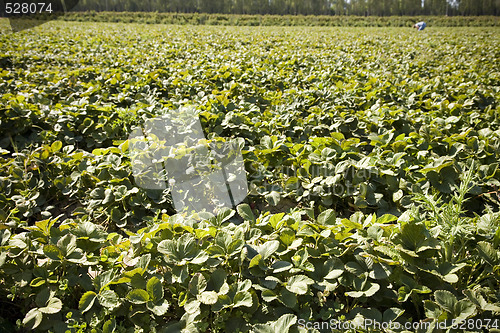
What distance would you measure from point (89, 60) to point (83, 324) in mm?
8006

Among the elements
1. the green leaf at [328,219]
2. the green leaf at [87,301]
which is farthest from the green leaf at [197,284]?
the green leaf at [328,219]

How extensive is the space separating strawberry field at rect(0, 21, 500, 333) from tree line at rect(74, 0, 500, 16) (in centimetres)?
4502

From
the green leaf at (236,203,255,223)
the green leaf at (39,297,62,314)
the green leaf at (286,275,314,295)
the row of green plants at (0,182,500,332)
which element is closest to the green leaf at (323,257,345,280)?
the row of green plants at (0,182,500,332)

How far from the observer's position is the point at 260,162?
294 centimetres

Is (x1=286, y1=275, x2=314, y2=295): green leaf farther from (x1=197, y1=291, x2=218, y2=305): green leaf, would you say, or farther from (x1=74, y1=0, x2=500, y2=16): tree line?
(x1=74, y1=0, x2=500, y2=16): tree line

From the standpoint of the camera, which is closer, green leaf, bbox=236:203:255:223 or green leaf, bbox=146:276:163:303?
green leaf, bbox=146:276:163:303

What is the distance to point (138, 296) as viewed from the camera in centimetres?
146

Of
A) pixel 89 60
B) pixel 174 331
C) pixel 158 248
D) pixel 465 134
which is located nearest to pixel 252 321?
pixel 174 331

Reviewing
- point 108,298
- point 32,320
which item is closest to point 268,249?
point 108,298

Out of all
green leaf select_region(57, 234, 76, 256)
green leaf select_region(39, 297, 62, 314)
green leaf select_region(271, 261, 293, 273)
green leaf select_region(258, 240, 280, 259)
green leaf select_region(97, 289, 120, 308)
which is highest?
green leaf select_region(57, 234, 76, 256)

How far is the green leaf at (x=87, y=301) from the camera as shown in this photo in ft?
4.89

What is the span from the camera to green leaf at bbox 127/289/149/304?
1449 mm

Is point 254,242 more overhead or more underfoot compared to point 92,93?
more underfoot

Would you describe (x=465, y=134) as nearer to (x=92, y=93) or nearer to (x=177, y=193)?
(x=177, y=193)
